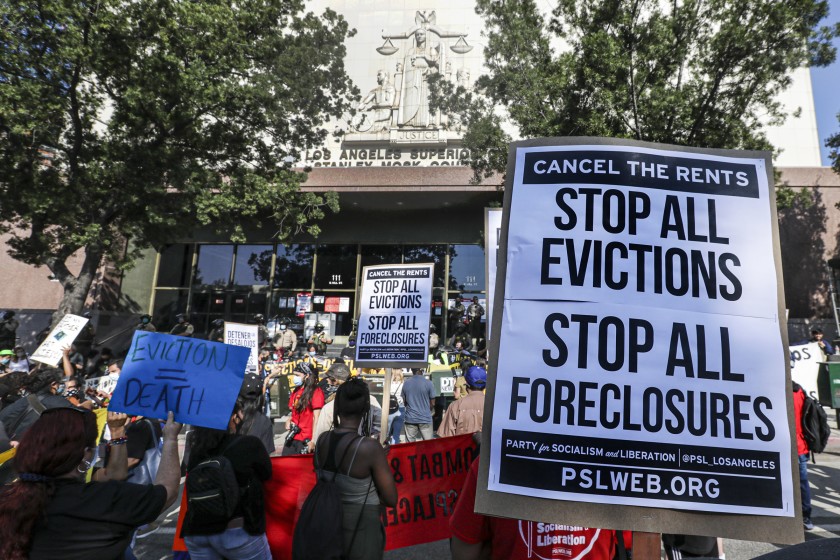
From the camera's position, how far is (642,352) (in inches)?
67.9

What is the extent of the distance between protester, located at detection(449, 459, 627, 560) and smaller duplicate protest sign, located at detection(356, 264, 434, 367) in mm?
4106

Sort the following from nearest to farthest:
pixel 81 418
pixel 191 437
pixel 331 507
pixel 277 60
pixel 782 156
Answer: pixel 81 418, pixel 331 507, pixel 191 437, pixel 277 60, pixel 782 156

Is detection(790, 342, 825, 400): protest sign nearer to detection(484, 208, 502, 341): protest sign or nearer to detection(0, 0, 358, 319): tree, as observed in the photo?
detection(484, 208, 502, 341): protest sign

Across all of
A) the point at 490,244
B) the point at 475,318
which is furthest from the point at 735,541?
the point at 475,318

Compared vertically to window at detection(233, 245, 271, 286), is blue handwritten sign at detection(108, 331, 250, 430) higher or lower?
lower

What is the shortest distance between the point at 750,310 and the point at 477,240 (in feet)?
68.9

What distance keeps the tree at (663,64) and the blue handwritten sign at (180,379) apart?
36.8 ft

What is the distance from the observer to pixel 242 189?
16.2 metres

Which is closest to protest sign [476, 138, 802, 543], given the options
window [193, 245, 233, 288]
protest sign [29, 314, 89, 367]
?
protest sign [29, 314, 89, 367]

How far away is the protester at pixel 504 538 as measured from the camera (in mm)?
2037

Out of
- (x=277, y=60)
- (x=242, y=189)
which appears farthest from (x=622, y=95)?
(x=242, y=189)

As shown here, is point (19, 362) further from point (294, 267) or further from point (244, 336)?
point (294, 267)

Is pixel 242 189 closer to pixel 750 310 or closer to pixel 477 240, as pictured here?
pixel 477 240

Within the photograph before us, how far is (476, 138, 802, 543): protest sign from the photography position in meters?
1.61
